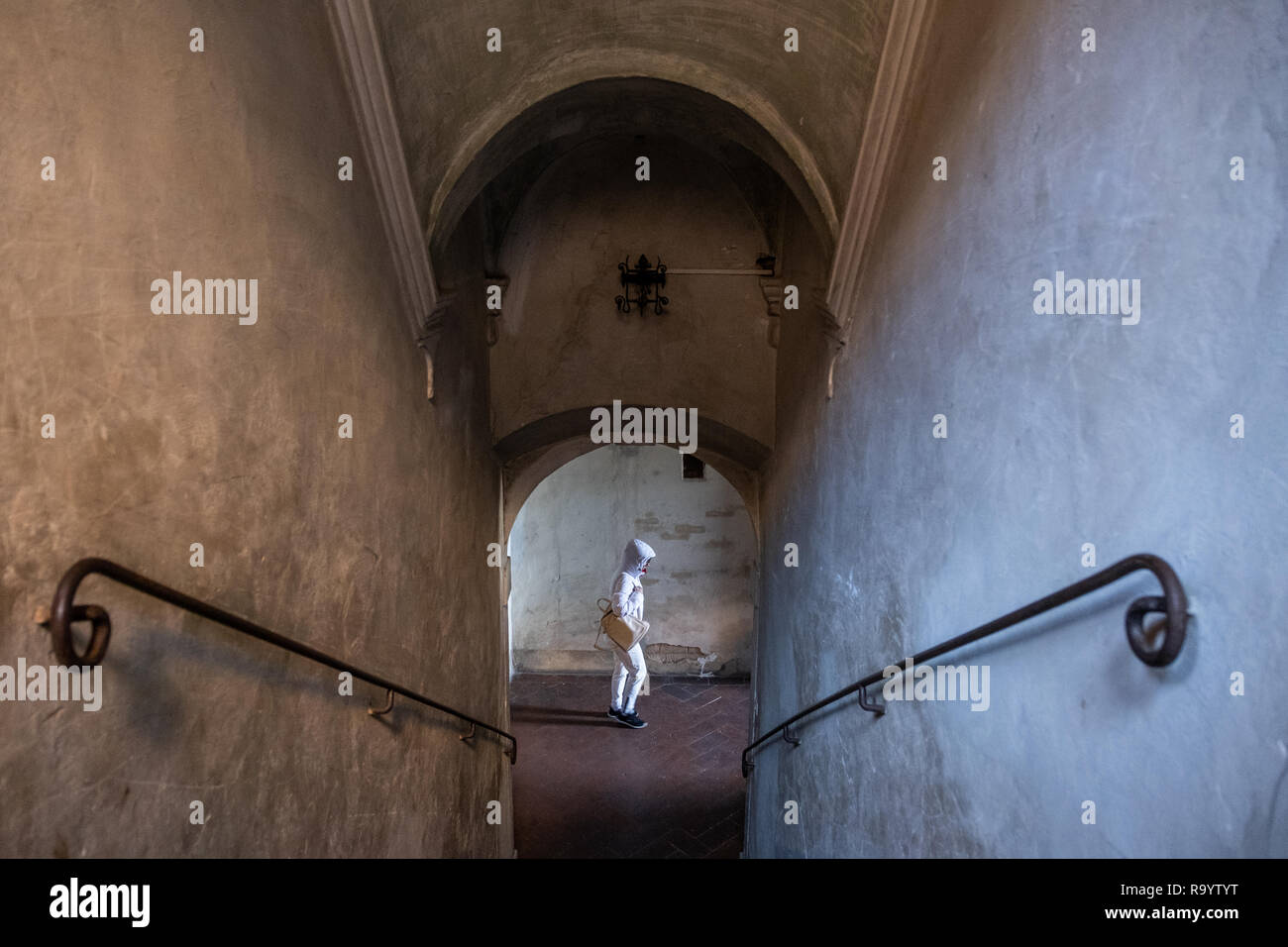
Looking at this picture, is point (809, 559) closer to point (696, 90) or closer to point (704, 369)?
point (704, 369)

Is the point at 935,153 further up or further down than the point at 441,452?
further up

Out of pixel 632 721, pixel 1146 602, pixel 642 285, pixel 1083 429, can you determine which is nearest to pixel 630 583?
pixel 632 721

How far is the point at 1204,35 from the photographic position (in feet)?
4.49

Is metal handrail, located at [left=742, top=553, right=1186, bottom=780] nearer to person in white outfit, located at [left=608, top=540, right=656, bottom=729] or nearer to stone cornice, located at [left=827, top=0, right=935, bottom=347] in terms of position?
stone cornice, located at [left=827, top=0, right=935, bottom=347]

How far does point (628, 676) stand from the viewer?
366 inches

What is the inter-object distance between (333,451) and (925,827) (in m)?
2.44

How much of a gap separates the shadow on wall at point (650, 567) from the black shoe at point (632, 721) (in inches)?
69.4

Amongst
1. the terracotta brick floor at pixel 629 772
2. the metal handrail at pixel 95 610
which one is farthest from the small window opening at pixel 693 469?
the metal handrail at pixel 95 610

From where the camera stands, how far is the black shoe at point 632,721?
918 centimetres

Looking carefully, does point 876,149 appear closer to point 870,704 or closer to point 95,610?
point 870,704

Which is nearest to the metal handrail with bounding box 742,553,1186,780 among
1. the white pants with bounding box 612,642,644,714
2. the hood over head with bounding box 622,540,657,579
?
the hood over head with bounding box 622,540,657,579

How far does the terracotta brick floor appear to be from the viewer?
274 inches

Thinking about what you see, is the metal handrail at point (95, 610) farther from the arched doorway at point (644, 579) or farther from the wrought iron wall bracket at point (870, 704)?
the arched doorway at point (644, 579)

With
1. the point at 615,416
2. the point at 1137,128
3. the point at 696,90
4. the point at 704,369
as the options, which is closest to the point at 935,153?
the point at 1137,128
